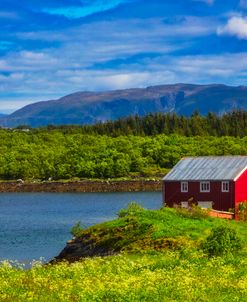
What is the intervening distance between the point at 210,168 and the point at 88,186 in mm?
89408

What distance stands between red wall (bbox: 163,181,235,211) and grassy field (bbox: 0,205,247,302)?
757 inches

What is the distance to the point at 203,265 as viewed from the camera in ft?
83.8

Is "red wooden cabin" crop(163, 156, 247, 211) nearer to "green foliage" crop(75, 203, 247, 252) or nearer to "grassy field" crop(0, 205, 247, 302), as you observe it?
"green foliage" crop(75, 203, 247, 252)

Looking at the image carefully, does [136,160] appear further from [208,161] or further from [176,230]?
[176,230]

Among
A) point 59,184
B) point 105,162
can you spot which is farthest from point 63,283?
point 105,162

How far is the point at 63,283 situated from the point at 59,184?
130 meters

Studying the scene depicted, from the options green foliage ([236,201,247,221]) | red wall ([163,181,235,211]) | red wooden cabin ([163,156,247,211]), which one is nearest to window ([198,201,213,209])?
red wooden cabin ([163,156,247,211])

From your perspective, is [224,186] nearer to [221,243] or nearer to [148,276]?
[221,243]

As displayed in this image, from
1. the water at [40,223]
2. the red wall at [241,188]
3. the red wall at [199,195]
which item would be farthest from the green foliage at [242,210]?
the water at [40,223]

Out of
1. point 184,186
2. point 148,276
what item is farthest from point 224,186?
point 148,276

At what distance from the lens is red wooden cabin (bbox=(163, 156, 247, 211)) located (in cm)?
5638

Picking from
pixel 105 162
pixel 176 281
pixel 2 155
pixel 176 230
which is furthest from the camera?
pixel 2 155

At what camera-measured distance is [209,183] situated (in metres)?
57.4

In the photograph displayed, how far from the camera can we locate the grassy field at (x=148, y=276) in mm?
18484
